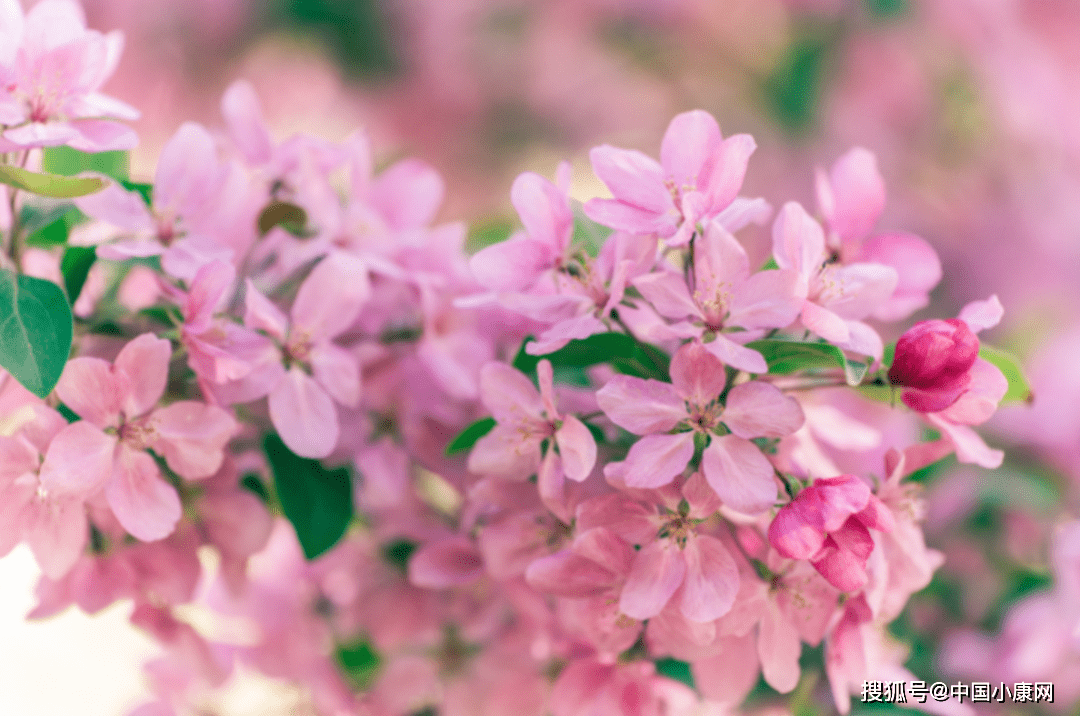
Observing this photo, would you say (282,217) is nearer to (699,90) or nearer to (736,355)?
(736,355)

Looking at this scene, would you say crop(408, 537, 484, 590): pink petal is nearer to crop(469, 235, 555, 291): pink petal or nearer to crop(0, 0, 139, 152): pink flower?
crop(469, 235, 555, 291): pink petal

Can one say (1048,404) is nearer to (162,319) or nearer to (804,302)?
(804,302)

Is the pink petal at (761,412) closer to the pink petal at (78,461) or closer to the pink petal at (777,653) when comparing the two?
the pink petal at (777,653)

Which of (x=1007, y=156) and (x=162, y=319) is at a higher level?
(x=1007, y=156)

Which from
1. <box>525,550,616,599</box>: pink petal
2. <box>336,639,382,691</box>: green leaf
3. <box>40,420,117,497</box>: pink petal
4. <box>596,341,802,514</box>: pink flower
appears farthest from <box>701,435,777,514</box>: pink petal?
<box>336,639,382,691</box>: green leaf

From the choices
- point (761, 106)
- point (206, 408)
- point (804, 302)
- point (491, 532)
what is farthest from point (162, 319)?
point (761, 106)

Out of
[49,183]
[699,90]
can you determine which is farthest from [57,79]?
[699,90]

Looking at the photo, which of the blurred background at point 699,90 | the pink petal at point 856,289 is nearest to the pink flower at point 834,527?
the pink petal at point 856,289
